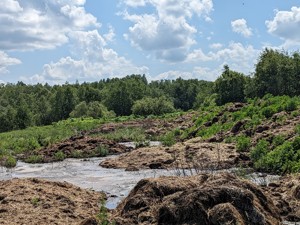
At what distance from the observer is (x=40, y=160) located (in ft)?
95.0

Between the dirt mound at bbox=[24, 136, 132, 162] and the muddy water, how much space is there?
1.20 metres

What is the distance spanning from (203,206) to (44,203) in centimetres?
548

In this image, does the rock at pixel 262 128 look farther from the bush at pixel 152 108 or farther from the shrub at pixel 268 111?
the bush at pixel 152 108

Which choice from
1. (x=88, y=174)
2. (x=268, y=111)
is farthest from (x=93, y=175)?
(x=268, y=111)

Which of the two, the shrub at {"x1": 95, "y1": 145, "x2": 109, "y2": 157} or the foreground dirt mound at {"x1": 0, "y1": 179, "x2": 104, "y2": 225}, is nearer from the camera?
the foreground dirt mound at {"x1": 0, "y1": 179, "x2": 104, "y2": 225}

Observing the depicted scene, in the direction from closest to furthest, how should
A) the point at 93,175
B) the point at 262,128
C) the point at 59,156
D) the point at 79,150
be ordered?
the point at 93,175
the point at 262,128
the point at 59,156
the point at 79,150

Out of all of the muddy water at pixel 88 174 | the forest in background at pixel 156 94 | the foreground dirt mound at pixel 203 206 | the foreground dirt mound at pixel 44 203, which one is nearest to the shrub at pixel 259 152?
the muddy water at pixel 88 174

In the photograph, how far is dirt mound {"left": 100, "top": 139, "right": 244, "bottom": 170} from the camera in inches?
878

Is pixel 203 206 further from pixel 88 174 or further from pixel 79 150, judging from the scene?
pixel 79 150

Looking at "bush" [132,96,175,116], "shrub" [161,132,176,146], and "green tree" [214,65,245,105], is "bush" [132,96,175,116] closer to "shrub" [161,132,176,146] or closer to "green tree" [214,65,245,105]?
"green tree" [214,65,245,105]

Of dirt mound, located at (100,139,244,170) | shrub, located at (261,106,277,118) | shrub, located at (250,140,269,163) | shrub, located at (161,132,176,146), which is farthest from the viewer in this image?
shrub, located at (161,132,176,146)

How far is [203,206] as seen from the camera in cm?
1071

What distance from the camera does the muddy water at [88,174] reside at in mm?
18380

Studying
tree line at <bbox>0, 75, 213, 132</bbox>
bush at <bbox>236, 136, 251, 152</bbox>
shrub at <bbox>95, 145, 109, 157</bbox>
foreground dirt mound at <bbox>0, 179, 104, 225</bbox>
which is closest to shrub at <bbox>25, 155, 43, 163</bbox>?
shrub at <bbox>95, 145, 109, 157</bbox>
